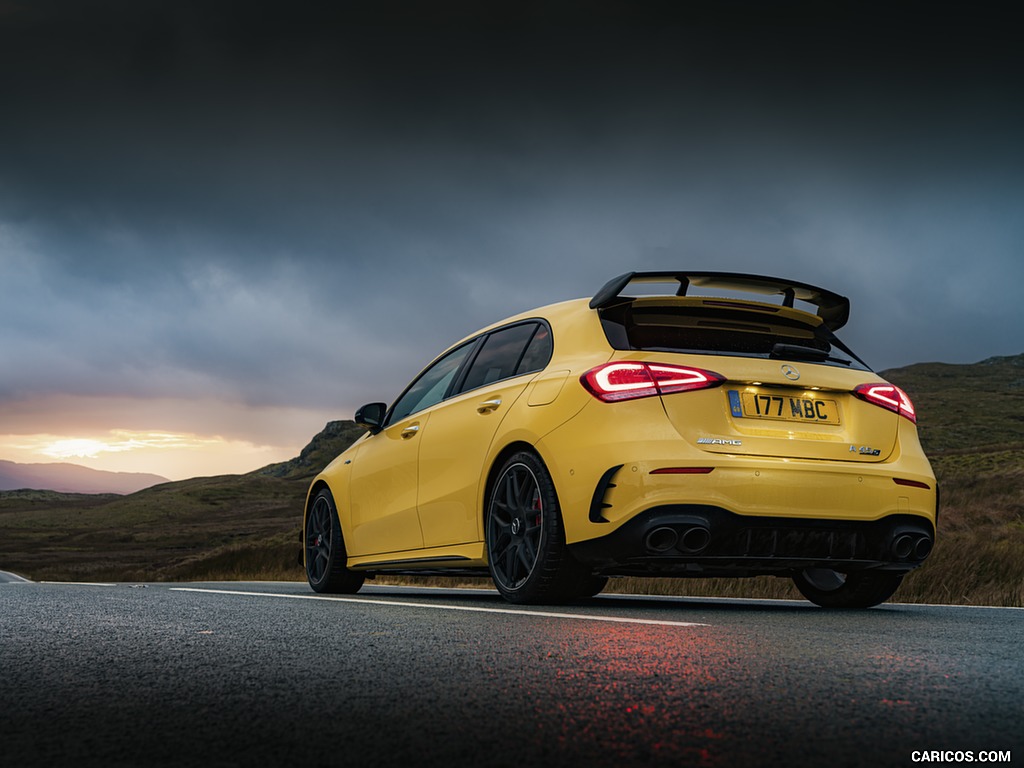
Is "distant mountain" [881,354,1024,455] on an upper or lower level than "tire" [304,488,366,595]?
upper

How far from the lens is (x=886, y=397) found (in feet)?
20.0

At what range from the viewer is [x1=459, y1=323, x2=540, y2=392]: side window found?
6855 mm

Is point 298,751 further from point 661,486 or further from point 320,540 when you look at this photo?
point 320,540

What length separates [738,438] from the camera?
5.55 m

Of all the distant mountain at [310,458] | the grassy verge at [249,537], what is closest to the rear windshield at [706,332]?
the grassy verge at [249,537]

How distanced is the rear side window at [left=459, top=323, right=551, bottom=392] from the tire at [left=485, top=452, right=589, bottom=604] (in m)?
0.67

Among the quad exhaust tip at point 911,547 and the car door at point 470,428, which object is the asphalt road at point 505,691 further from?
the car door at point 470,428

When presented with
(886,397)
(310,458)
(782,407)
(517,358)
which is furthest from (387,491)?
(310,458)

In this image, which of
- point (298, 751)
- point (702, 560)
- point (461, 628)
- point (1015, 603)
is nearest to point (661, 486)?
point (702, 560)

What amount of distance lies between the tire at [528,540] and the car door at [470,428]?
0.25m

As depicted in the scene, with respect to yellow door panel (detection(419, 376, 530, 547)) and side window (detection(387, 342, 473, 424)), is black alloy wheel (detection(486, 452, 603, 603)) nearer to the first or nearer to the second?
yellow door panel (detection(419, 376, 530, 547))

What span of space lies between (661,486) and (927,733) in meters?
3.03

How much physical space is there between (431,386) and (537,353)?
1760mm

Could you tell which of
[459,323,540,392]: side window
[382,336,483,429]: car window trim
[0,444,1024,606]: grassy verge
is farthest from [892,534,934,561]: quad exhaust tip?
[382,336,483,429]: car window trim
